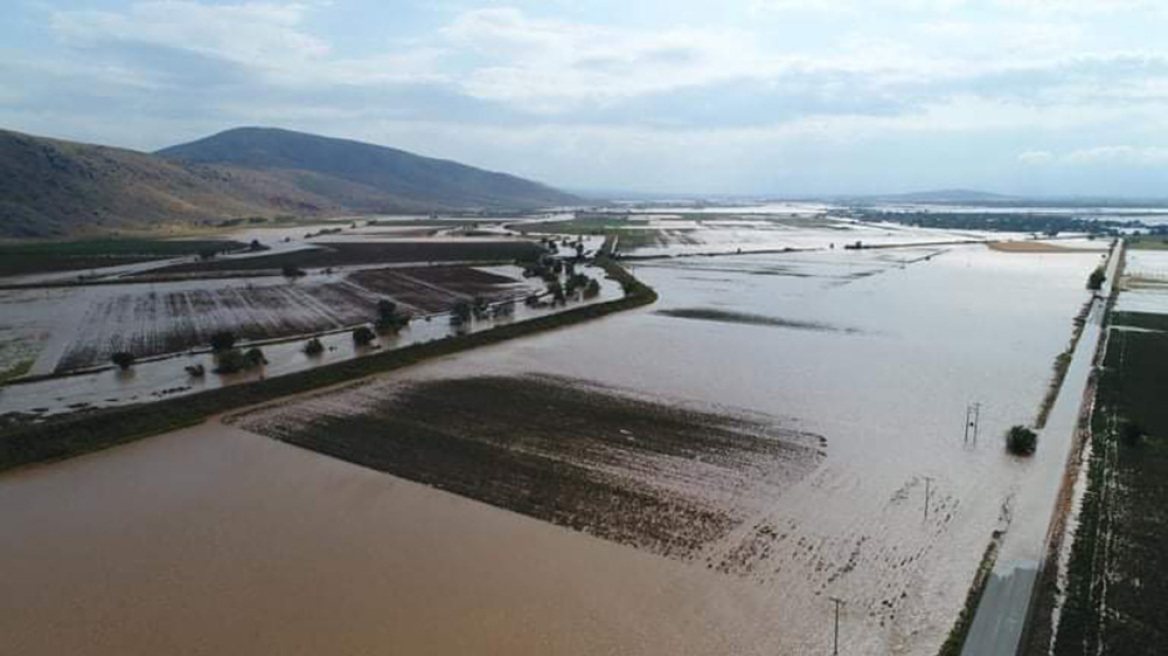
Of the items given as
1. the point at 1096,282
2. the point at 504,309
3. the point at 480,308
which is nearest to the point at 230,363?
the point at 480,308

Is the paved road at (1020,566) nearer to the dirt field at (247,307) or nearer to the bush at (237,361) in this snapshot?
the bush at (237,361)

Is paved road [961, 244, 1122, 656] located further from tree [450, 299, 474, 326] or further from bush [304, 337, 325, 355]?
tree [450, 299, 474, 326]

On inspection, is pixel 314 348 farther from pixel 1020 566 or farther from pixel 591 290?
pixel 1020 566

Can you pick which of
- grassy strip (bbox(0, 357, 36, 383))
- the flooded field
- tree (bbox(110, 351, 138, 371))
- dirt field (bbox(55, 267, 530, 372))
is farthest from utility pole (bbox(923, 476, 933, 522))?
grassy strip (bbox(0, 357, 36, 383))

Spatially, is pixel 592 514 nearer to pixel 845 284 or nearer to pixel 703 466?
pixel 703 466

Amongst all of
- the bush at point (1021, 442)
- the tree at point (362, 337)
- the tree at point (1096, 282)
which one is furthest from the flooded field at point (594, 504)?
the tree at point (1096, 282)

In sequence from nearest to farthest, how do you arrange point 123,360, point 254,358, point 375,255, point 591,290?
point 123,360 < point 254,358 < point 591,290 < point 375,255
